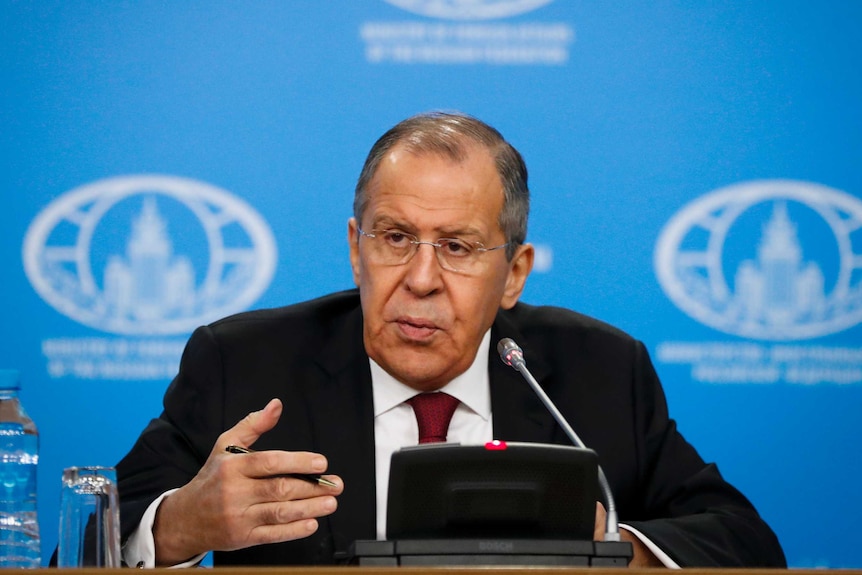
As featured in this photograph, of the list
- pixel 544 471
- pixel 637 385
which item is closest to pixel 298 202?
pixel 637 385

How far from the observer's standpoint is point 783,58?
12.4 feet

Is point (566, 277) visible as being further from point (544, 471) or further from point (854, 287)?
point (544, 471)

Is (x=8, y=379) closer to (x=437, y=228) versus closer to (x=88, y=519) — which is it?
(x=88, y=519)

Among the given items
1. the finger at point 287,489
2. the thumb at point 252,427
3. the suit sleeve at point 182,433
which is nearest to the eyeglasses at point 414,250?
the suit sleeve at point 182,433

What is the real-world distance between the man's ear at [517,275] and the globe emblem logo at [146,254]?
0.98 meters

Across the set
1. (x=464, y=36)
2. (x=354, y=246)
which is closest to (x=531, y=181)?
(x=464, y=36)

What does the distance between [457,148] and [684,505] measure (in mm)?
1012

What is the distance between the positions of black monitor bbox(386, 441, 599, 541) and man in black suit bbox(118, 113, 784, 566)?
62 centimetres

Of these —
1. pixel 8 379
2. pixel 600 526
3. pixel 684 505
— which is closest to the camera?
pixel 600 526

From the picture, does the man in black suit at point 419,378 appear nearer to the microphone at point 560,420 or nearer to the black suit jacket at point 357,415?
the black suit jacket at point 357,415

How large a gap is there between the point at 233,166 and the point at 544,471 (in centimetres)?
203

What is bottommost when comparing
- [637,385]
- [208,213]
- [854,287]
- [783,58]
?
[637,385]

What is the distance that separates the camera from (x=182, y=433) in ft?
9.16

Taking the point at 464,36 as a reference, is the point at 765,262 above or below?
below
